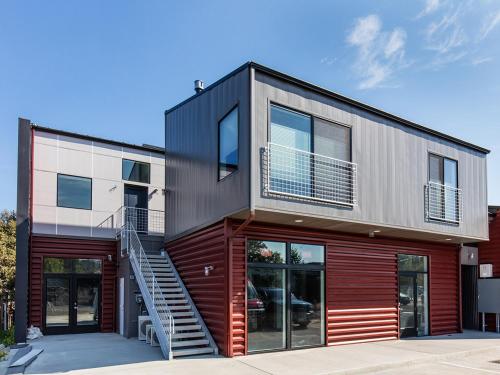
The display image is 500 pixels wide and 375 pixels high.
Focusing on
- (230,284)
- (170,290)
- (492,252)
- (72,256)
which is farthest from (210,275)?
(492,252)

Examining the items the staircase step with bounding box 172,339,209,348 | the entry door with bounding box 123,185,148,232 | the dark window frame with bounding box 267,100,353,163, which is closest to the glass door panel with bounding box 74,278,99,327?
the entry door with bounding box 123,185,148,232

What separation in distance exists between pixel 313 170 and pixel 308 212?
994mm

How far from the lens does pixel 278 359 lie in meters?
9.46

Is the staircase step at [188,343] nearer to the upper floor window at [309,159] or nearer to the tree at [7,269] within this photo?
the upper floor window at [309,159]

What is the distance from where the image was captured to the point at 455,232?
1314 centimetres

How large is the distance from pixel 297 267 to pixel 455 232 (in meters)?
5.37

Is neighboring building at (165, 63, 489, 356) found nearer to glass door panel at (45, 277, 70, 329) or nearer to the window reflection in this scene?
the window reflection

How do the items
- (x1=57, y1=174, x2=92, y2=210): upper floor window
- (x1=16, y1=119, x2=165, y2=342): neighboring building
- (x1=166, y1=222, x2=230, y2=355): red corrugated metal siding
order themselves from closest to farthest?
(x1=166, y1=222, x2=230, y2=355): red corrugated metal siding < (x1=16, y1=119, x2=165, y2=342): neighboring building < (x1=57, y1=174, x2=92, y2=210): upper floor window

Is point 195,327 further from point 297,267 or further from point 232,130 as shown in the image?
point 232,130

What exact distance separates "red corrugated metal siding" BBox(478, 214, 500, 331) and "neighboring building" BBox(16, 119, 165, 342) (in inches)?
446

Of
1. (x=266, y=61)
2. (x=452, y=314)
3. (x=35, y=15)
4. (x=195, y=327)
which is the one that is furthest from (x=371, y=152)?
(x=35, y=15)

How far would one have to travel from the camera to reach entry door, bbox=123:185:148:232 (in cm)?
1659

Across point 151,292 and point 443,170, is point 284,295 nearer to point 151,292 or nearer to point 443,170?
point 151,292

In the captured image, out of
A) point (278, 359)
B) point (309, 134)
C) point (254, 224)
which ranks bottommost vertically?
point (278, 359)
